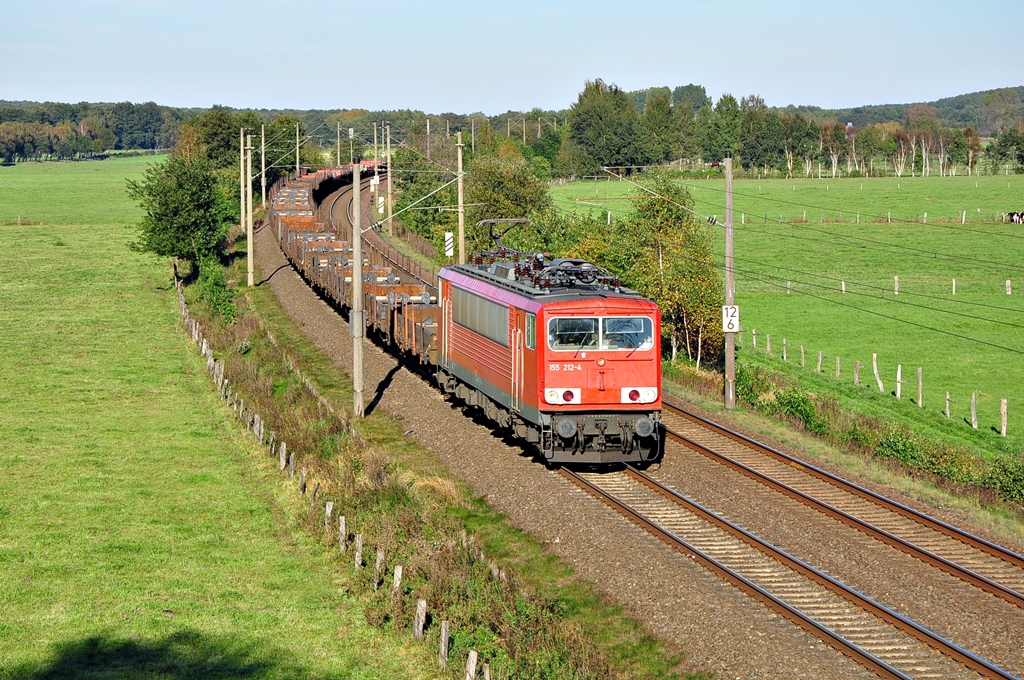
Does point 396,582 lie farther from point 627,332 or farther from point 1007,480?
point 1007,480

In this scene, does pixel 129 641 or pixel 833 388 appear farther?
pixel 833 388

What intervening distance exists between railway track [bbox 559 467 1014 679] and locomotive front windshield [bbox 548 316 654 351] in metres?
2.91

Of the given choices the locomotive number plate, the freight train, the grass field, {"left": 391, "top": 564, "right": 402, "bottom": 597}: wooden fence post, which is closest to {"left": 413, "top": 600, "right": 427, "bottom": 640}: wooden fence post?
{"left": 391, "top": 564, "right": 402, "bottom": 597}: wooden fence post

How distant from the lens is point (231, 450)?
3203 cm

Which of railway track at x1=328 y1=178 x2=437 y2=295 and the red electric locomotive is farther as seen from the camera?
railway track at x1=328 y1=178 x2=437 y2=295

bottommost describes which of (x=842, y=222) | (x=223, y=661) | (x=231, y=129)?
(x=223, y=661)

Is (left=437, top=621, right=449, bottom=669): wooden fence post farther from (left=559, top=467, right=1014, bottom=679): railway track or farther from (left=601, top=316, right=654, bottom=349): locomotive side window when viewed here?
(left=601, top=316, right=654, bottom=349): locomotive side window

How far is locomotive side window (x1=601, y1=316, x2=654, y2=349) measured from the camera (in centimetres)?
2480

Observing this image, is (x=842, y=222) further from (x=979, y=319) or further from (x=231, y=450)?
(x=231, y=450)

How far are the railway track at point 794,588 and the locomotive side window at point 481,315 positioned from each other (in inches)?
171

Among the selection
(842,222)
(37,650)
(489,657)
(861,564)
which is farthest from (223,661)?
(842,222)

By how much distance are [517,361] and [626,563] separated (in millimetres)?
7261

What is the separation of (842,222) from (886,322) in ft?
156

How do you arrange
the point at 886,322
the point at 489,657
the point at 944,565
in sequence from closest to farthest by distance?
1. the point at 489,657
2. the point at 944,565
3. the point at 886,322
